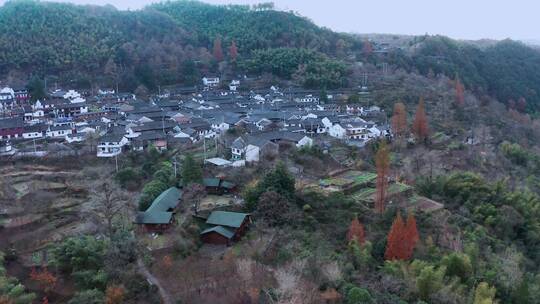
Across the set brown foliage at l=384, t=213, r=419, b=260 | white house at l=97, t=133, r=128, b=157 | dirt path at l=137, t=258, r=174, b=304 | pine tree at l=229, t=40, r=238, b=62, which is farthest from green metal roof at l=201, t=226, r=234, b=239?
pine tree at l=229, t=40, r=238, b=62

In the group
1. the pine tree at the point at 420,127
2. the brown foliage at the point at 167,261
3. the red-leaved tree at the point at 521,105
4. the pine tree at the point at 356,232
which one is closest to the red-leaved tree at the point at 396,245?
the pine tree at the point at 356,232

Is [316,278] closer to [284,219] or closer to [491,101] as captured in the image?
[284,219]

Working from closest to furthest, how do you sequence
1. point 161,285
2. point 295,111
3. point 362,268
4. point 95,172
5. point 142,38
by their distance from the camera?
point 161,285
point 362,268
point 95,172
point 295,111
point 142,38

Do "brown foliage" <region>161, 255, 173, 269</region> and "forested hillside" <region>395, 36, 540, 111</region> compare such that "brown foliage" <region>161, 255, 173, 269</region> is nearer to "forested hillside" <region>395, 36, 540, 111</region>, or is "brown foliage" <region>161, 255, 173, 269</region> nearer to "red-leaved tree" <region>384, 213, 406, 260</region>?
"red-leaved tree" <region>384, 213, 406, 260</region>

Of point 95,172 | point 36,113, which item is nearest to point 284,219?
point 95,172

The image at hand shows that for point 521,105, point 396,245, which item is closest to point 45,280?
point 396,245

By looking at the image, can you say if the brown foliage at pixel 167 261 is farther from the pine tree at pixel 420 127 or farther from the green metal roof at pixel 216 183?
the pine tree at pixel 420 127
